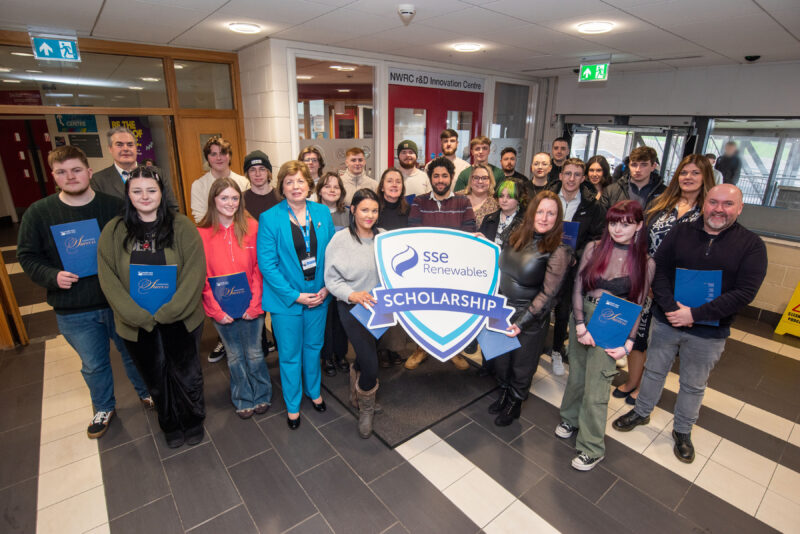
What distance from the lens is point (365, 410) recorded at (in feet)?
8.79

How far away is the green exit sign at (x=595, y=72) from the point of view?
5.27m

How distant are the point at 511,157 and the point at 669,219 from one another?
73.8 inches

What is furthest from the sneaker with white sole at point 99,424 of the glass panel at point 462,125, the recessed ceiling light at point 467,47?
the glass panel at point 462,125

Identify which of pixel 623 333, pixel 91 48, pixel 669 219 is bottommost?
pixel 623 333

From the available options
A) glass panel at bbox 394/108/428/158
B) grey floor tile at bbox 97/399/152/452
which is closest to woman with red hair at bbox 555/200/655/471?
grey floor tile at bbox 97/399/152/452

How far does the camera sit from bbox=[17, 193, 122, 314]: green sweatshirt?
7.55 feet

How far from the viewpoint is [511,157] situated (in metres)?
4.39

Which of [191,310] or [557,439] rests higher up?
[191,310]

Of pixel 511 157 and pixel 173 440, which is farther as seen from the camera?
pixel 511 157

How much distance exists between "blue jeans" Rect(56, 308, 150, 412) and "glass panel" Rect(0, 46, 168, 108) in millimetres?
2984

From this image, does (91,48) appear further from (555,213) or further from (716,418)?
(716,418)

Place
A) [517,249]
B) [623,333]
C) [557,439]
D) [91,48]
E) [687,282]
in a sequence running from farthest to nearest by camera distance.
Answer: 1. [91,48]
2. [557,439]
3. [517,249]
4. [687,282]
5. [623,333]

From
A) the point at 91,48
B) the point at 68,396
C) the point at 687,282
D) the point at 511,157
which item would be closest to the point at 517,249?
the point at 687,282

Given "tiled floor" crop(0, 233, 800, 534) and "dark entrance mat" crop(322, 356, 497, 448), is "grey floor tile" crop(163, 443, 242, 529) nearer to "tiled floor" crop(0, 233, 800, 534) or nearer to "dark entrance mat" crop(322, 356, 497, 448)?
"tiled floor" crop(0, 233, 800, 534)
